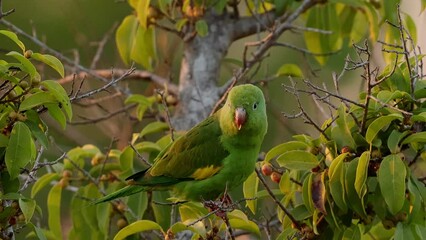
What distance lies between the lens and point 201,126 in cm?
327

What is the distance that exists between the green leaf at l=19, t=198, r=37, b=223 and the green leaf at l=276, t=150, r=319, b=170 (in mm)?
780

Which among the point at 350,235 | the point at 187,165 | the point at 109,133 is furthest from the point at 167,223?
the point at 109,133

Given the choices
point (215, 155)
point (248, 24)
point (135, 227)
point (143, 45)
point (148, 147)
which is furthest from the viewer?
point (248, 24)

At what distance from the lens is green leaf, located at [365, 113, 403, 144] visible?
8.95ft

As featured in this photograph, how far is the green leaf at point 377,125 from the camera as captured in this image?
273 cm

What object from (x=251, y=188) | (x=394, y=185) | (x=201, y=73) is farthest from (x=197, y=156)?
(x=201, y=73)

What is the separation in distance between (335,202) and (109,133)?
2801 millimetres

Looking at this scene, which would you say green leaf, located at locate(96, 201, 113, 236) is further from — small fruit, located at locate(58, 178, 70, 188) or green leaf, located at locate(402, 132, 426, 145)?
green leaf, located at locate(402, 132, 426, 145)

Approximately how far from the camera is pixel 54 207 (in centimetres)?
371

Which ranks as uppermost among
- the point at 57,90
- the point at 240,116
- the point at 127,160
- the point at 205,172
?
the point at 57,90

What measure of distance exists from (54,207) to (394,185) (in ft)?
5.15

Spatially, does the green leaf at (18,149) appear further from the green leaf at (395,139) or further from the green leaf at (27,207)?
the green leaf at (395,139)

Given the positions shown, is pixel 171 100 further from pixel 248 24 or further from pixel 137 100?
pixel 248 24

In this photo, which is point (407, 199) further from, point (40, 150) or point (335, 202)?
point (40, 150)
